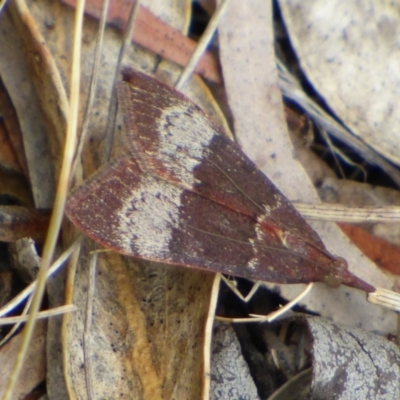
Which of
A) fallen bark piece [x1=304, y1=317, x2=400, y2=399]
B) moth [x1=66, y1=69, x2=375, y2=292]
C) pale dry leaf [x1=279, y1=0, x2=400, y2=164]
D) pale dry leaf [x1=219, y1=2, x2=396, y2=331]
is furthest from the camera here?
pale dry leaf [x1=279, y1=0, x2=400, y2=164]

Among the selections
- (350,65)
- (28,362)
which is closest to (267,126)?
(350,65)

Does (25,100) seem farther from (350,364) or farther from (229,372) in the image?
(350,364)

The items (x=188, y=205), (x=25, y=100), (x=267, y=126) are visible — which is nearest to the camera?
(x=188, y=205)

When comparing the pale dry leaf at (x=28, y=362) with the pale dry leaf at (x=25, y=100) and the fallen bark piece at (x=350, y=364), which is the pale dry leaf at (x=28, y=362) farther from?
the fallen bark piece at (x=350, y=364)

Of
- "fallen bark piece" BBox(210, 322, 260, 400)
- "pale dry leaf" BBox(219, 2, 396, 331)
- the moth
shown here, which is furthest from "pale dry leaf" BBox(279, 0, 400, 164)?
"fallen bark piece" BBox(210, 322, 260, 400)

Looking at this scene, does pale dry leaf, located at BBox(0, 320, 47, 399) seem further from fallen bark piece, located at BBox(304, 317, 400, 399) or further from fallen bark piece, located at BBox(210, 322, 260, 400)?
fallen bark piece, located at BBox(304, 317, 400, 399)

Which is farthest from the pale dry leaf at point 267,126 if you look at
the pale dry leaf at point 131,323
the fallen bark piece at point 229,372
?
the pale dry leaf at point 131,323

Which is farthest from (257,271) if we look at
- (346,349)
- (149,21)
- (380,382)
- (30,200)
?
(149,21)
